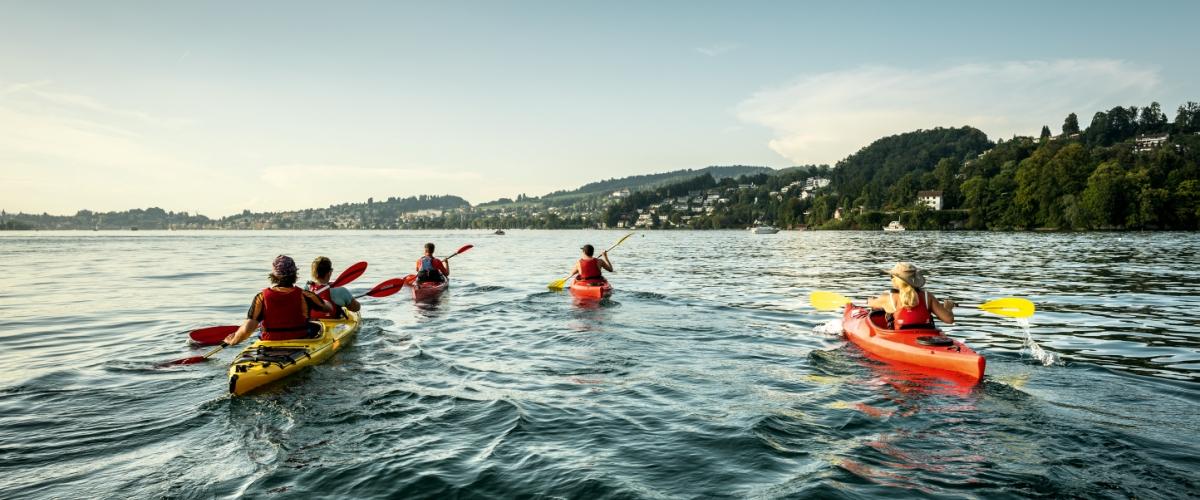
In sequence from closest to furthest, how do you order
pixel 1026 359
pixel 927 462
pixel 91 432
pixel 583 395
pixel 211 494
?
pixel 211 494, pixel 927 462, pixel 91 432, pixel 583 395, pixel 1026 359

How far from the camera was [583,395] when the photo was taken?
24.9ft

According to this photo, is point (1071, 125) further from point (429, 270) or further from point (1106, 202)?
point (429, 270)

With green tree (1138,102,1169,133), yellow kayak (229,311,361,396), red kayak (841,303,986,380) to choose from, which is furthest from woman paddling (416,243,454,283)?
green tree (1138,102,1169,133)

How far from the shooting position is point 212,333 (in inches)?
416

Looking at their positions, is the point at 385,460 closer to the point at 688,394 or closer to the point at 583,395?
the point at 583,395

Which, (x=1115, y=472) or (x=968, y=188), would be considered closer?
(x=1115, y=472)

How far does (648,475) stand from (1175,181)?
106 metres

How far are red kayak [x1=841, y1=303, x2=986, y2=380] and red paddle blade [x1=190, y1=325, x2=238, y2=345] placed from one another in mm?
10174

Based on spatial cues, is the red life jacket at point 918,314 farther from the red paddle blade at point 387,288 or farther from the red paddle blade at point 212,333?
the red paddle blade at point 212,333

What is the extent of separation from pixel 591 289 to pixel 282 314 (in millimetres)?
9276

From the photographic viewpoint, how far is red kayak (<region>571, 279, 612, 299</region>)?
55.2 feet

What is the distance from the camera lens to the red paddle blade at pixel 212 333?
10416 mm

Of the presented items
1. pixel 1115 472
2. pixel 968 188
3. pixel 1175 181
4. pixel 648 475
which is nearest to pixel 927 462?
pixel 1115 472

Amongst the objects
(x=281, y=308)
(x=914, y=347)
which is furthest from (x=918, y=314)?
(x=281, y=308)
